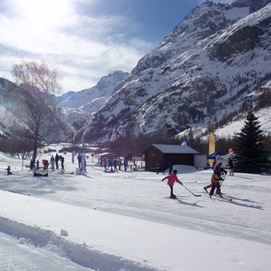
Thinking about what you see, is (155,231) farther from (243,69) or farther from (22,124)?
(243,69)

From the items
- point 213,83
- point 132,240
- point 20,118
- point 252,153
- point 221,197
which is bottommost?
point 221,197

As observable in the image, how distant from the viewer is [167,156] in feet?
113

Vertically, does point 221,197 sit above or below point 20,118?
below

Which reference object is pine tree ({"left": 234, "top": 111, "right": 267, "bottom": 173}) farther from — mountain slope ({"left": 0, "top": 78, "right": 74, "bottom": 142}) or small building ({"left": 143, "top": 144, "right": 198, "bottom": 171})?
mountain slope ({"left": 0, "top": 78, "right": 74, "bottom": 142})

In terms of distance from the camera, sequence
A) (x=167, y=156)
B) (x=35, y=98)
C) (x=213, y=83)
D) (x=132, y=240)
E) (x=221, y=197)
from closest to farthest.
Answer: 1. (x=132, y=240)
2. (x=221, y=197)
3. (x=35, y=98)
4. (x=167, y=156)
5. (x=213, y=83)

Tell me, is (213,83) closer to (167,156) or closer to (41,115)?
(167,156)

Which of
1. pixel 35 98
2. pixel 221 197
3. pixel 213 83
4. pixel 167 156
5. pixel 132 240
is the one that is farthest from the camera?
pixel 213 83

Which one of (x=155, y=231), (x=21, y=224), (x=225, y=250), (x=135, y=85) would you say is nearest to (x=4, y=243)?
(x=21, y=224)

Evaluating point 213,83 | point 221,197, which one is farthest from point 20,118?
point 213,83

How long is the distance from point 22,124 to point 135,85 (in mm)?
172786

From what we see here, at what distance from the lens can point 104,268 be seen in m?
4.61

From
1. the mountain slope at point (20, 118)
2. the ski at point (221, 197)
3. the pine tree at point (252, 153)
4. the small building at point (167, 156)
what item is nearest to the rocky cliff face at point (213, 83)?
the small building at point (167, 156)

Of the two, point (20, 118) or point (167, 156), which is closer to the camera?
point (20, 118)

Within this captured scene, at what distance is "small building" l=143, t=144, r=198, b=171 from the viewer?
34.4 meters
